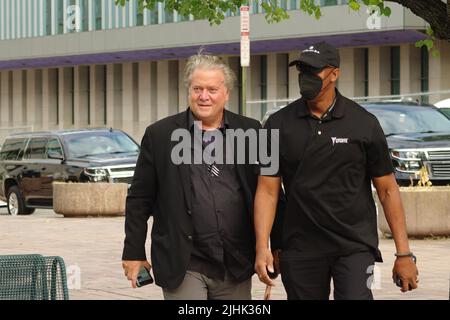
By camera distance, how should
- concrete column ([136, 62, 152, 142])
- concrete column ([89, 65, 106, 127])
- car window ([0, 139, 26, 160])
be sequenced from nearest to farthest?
car window ([0, 139, 26, 160]), concrete column ([136, 62, 152, 142]), concrete column ([89, 65, 106, 127])

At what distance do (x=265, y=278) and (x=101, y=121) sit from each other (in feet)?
218

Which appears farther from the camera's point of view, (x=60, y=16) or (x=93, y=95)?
(x=93, y=95)

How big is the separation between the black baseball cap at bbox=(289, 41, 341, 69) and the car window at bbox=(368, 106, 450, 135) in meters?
15.1

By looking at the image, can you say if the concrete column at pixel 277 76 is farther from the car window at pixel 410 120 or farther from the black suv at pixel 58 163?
the car window at pixel 410 120

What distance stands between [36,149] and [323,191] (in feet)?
68.6

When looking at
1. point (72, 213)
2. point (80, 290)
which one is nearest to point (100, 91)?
point (72, 213)

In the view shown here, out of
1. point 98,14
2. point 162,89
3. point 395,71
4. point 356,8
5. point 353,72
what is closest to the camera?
point 356,8

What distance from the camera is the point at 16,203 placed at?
2656 cm

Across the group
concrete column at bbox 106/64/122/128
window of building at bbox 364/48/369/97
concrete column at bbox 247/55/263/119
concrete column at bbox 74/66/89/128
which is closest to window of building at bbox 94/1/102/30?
concrete column at bbox 106/64/122/128

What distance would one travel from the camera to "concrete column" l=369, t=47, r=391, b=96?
56094 mm

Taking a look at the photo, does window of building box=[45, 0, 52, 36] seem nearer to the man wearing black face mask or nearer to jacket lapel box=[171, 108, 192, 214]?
jacket lapel box=[171, 108, 192, 214]

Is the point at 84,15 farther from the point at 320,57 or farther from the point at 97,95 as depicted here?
the point at 320,57

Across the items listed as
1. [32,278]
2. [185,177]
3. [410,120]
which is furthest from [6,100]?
[185,177]

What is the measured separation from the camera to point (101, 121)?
7219 centimetres
